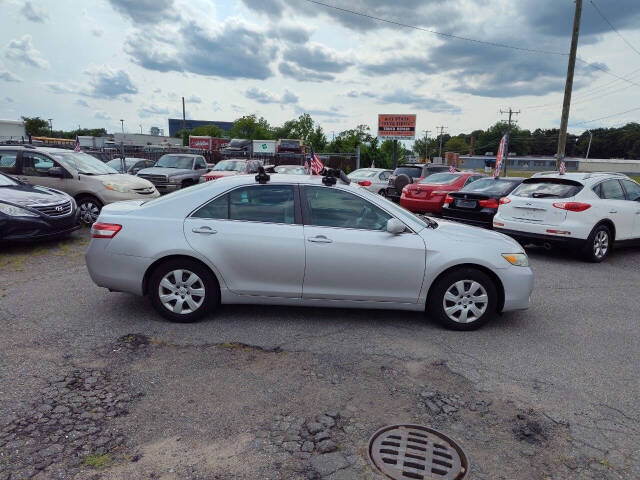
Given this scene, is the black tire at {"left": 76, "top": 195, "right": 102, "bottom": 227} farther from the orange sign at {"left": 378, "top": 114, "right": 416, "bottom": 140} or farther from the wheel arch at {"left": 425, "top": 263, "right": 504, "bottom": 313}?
the orange sign at {"left": 378, "top": 114, "right": 416, "bottom": 140}

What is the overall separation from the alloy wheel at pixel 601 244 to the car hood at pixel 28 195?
971 cm

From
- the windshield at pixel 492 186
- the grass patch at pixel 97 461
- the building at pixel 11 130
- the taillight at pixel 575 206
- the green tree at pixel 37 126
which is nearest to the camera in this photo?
the grass patch at pixel 97 461

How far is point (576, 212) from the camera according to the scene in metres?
7.97

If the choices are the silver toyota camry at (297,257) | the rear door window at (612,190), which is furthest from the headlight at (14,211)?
the rear door window at (612,190)

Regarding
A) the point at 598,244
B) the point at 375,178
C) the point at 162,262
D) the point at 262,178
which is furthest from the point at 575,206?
the point at 375,178

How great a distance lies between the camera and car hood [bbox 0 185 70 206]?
301 inches

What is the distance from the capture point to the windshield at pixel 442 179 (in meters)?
13.4

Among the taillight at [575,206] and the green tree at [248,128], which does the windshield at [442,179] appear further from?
the green tree at [248,128]

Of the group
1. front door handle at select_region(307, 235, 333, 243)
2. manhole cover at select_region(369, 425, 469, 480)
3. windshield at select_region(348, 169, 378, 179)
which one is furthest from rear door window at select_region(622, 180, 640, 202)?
windshield at select_region(348, 169, 378, 179)

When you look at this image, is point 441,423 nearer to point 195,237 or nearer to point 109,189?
point 195,237

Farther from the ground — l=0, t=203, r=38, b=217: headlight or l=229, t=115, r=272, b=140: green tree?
l=229, t=115, r=272, b=140: green tree

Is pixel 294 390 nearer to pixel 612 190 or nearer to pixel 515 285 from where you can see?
pixel 515 285

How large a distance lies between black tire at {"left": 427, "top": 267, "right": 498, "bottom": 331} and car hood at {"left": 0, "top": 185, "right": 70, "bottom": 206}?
271 inches

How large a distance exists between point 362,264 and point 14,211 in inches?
243
